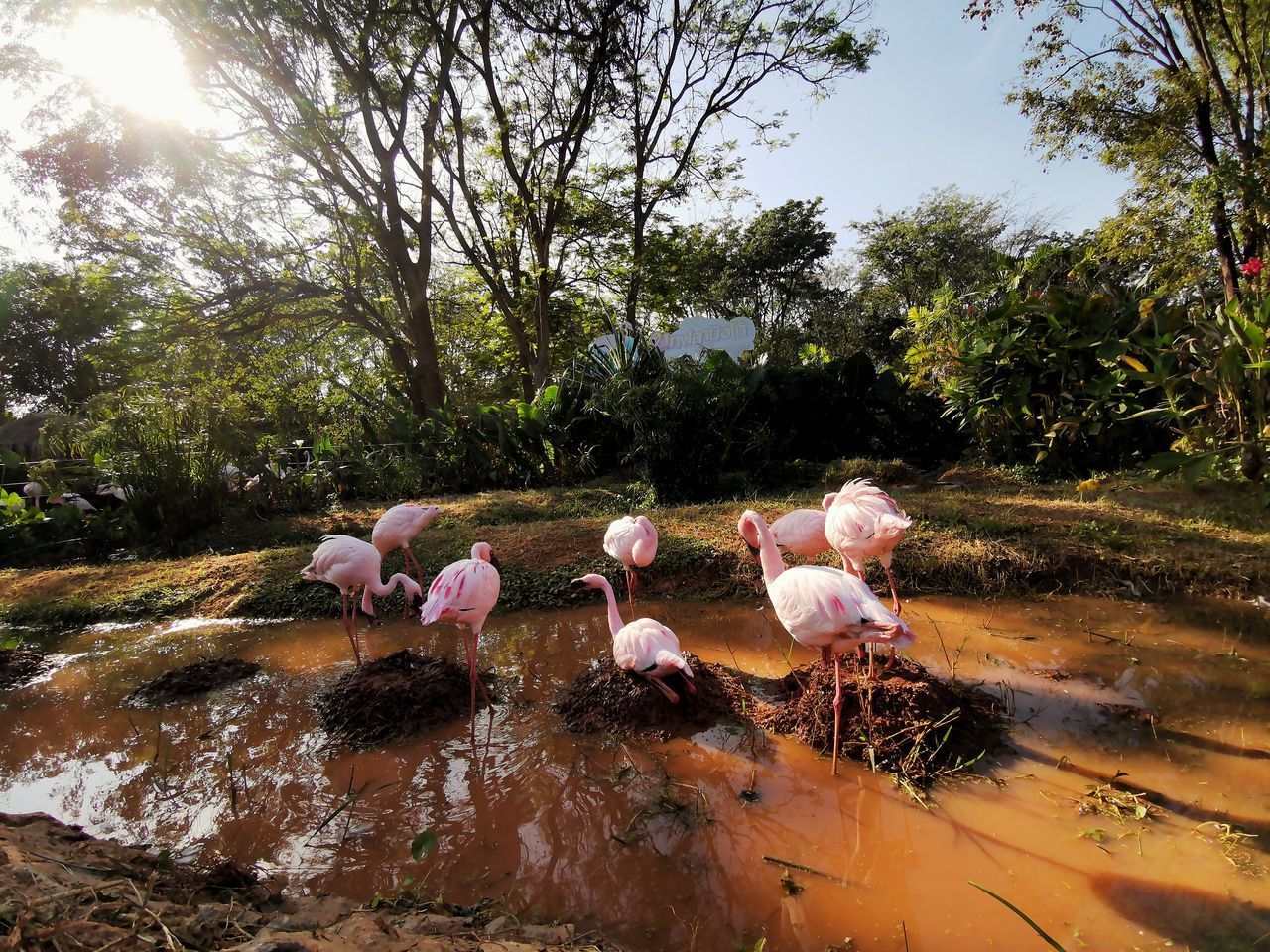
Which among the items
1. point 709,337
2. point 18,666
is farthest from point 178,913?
point 709,337

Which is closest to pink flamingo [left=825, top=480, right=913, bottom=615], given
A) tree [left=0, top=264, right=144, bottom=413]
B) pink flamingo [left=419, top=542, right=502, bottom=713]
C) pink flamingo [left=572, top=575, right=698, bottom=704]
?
pink flamingo [left=572, top=575, right=698, bottom=704]

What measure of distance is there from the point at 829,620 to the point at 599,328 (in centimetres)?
1526

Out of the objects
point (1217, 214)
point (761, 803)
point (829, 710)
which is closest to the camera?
point (761, 803)

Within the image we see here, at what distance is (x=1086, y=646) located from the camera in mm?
3740

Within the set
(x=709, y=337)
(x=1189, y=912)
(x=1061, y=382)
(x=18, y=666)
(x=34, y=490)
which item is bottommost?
(x=1189, y=912)

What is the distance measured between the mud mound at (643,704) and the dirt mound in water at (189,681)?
2.47 meters

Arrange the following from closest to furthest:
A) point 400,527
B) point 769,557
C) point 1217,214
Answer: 1. point 769,557
2. point 400,527
3. point 1217,214

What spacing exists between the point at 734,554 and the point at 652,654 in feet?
7.82

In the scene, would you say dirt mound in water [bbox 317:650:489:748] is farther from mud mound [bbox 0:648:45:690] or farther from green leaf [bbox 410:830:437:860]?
mud mound [bbox 0:648:45:690]

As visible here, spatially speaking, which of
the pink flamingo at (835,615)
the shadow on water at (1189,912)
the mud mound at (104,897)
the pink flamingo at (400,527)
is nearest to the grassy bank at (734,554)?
the pink flamingo at (400,527)

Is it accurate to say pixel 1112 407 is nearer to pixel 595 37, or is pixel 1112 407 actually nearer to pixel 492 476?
pixel 492 476

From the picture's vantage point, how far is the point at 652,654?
3.13 meters

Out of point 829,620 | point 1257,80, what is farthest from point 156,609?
point 1257,80

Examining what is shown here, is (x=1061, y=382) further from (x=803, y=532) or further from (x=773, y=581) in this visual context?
(x=773, y=581)
